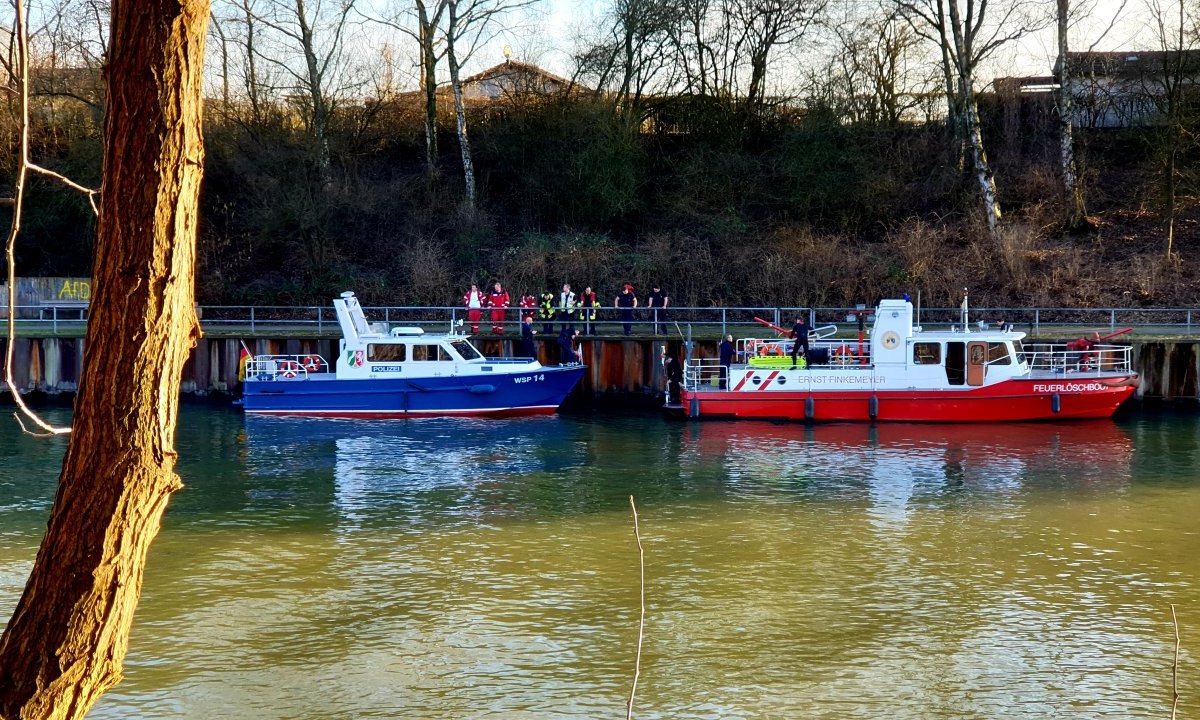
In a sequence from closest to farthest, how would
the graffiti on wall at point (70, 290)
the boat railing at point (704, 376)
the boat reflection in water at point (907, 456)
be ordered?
the boat reflection in water at point (907, 456) < the boat railing at point (704, 376) < the graffiti on wall at point (70, 290)

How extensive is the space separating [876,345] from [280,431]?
13669mm

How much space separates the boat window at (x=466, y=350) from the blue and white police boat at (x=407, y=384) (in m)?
0.41

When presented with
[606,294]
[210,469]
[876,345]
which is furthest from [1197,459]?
[606,294]

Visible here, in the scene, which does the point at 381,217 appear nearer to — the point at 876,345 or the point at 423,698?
the point at 876,345

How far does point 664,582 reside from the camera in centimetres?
1362

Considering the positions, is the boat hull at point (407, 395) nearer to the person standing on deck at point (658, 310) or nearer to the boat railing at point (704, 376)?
the boat railing at point (704, 376)

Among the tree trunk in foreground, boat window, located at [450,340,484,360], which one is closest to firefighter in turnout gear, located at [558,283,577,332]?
boat window, located at [450,340,484,360]

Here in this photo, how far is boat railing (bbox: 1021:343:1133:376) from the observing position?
28.0m

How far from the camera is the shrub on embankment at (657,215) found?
38719 millimetres

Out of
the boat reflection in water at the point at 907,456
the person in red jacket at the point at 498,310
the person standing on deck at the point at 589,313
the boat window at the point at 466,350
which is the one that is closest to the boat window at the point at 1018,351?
the boat reflection in water at the point at 907,456

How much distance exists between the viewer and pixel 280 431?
88.6 feet

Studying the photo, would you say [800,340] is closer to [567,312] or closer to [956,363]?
[956,363]

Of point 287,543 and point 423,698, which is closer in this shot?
point 423,698

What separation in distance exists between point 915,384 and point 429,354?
1165 cm
